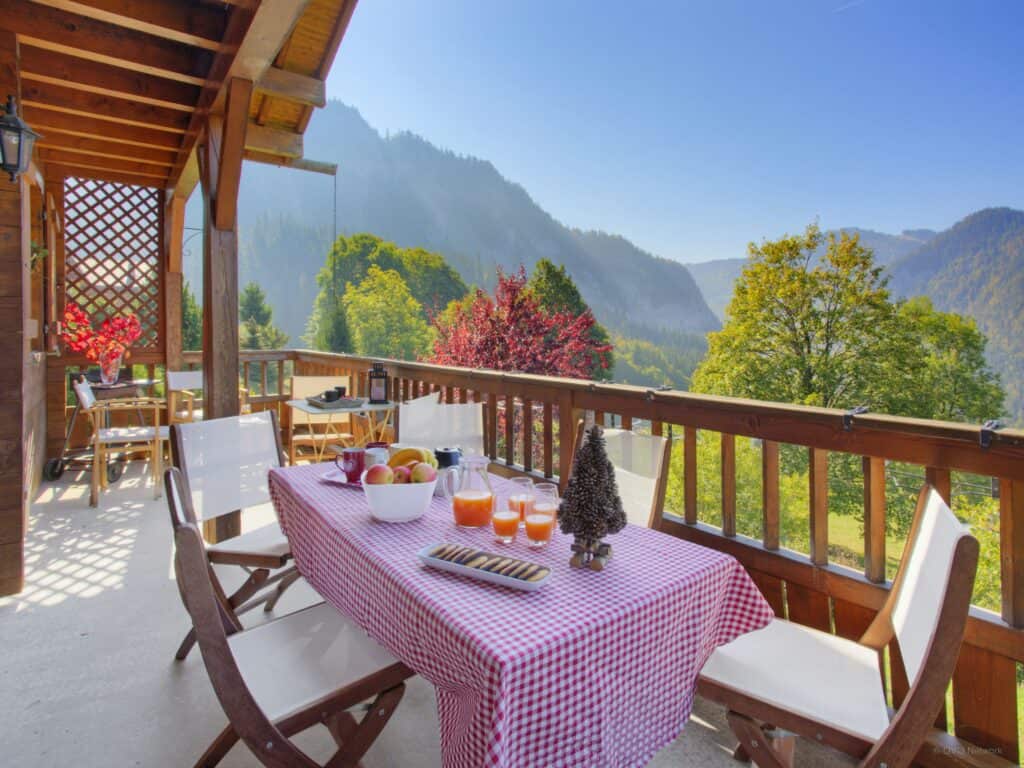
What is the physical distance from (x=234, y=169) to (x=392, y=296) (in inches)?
1445

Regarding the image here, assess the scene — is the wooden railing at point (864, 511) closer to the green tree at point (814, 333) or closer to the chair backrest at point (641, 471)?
the chair backrest at point (641, 471)

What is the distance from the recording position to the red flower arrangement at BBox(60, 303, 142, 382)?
16.5 feet

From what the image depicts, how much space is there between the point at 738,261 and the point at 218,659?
53.3m

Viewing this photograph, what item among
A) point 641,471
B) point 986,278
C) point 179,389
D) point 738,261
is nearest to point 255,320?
point 179,389

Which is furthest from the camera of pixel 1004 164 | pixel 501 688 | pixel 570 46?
pixel 570 46

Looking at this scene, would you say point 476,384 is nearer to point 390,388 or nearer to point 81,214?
point 390,388

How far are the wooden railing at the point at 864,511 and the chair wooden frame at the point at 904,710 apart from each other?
0.16 m

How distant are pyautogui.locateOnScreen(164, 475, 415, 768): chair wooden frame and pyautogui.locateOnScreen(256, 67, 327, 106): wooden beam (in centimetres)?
291

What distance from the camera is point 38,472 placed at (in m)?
4.70

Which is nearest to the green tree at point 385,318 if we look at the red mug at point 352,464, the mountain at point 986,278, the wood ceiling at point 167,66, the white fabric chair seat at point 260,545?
the mountain at point 986,278

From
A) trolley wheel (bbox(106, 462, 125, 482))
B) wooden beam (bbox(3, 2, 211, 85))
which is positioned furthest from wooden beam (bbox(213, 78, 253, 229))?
trolley wheel (bbox(106, 462, 125, 482))

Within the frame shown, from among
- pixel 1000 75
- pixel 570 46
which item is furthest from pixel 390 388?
pixel 1000 75

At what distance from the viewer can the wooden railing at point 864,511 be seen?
144cm

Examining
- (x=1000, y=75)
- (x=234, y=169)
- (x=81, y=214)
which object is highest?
(x=1000, y=75)
